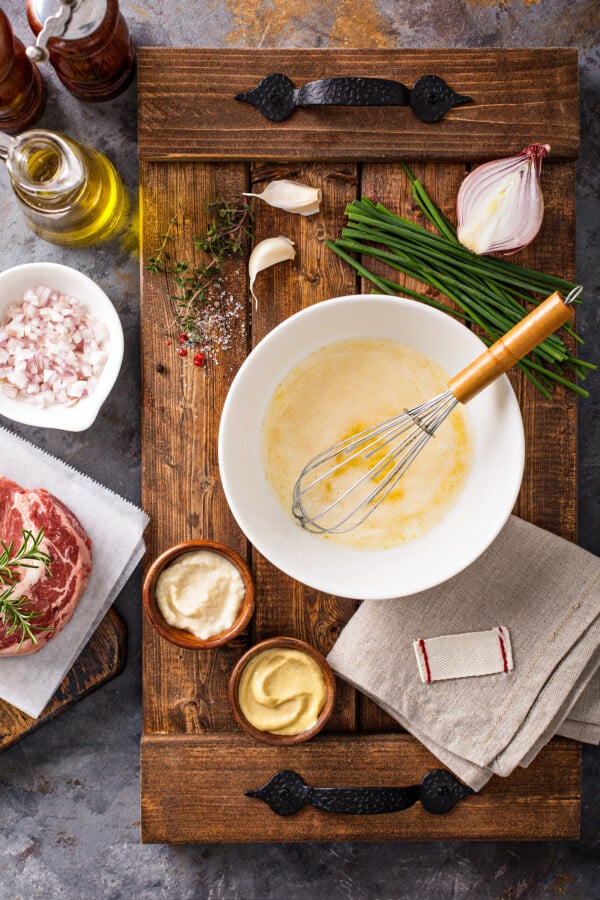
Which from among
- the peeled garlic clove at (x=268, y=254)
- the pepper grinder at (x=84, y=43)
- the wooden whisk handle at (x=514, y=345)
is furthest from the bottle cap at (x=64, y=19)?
the wooden whisk handle at (x=514, y=345)

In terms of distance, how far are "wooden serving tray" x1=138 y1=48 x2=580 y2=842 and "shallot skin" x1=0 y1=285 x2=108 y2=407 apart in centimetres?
11

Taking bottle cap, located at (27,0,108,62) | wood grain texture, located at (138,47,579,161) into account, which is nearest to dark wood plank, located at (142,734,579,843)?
wood grain texture, located at (138,47,579,161)

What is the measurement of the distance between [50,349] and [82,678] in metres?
0.65

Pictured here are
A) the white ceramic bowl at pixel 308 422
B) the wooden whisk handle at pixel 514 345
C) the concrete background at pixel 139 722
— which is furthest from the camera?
the concrete background at pixel 139 722

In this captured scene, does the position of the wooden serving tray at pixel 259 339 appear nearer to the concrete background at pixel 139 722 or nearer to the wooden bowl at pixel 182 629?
the wooden bowl at pixel 182 629

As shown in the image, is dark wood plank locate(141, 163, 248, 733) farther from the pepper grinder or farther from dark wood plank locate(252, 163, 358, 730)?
the pepper grinder

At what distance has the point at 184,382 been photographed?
1.40m

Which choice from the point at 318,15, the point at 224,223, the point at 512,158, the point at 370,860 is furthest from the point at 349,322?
the point at 370,860

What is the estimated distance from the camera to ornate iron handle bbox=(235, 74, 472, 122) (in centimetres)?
133

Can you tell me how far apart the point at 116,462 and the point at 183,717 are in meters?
0.53

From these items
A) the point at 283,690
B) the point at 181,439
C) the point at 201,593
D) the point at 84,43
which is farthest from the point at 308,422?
the point at 84,43

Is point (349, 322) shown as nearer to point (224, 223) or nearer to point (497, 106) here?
point (224, 223)

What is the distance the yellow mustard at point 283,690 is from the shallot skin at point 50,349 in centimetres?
61

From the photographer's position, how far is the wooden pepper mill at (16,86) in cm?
134
